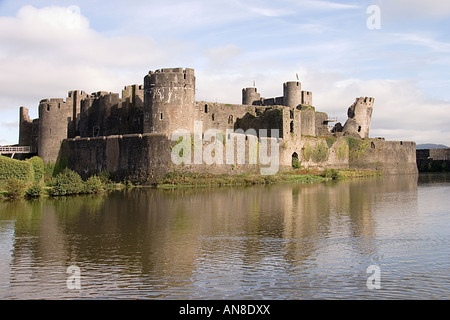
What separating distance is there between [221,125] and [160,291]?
122 ft

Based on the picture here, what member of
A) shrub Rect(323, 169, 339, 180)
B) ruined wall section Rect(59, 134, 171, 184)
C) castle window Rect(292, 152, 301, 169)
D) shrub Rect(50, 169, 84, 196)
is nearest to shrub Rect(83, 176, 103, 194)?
shrub Rect(50, 169, 84, 196)

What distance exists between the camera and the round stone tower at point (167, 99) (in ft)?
131

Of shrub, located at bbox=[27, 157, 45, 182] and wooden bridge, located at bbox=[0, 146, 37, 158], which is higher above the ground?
wooden bridge, located at bbox=[0, 146, 37, 158]

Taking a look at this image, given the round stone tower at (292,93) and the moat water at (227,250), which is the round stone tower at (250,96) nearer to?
the round stone tower at (292,93)

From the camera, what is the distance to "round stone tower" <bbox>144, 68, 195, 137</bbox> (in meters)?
39.8

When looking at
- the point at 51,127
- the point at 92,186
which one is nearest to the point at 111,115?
the point at 51,127

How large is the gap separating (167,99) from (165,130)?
2.31m

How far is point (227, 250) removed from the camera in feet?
47.7

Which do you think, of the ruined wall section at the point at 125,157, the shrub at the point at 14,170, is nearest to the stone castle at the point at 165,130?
the ruined wall section at the point at 125,157

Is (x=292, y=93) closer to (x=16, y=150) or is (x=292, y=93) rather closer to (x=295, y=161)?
(x=295, y=161)

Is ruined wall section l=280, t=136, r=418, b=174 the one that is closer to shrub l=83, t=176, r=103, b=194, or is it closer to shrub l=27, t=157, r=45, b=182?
shrub l=83, t=176, r=103, b=194

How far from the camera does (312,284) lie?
11242 mm

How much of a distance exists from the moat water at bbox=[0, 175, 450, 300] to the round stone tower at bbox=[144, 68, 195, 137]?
1527 centimetres
